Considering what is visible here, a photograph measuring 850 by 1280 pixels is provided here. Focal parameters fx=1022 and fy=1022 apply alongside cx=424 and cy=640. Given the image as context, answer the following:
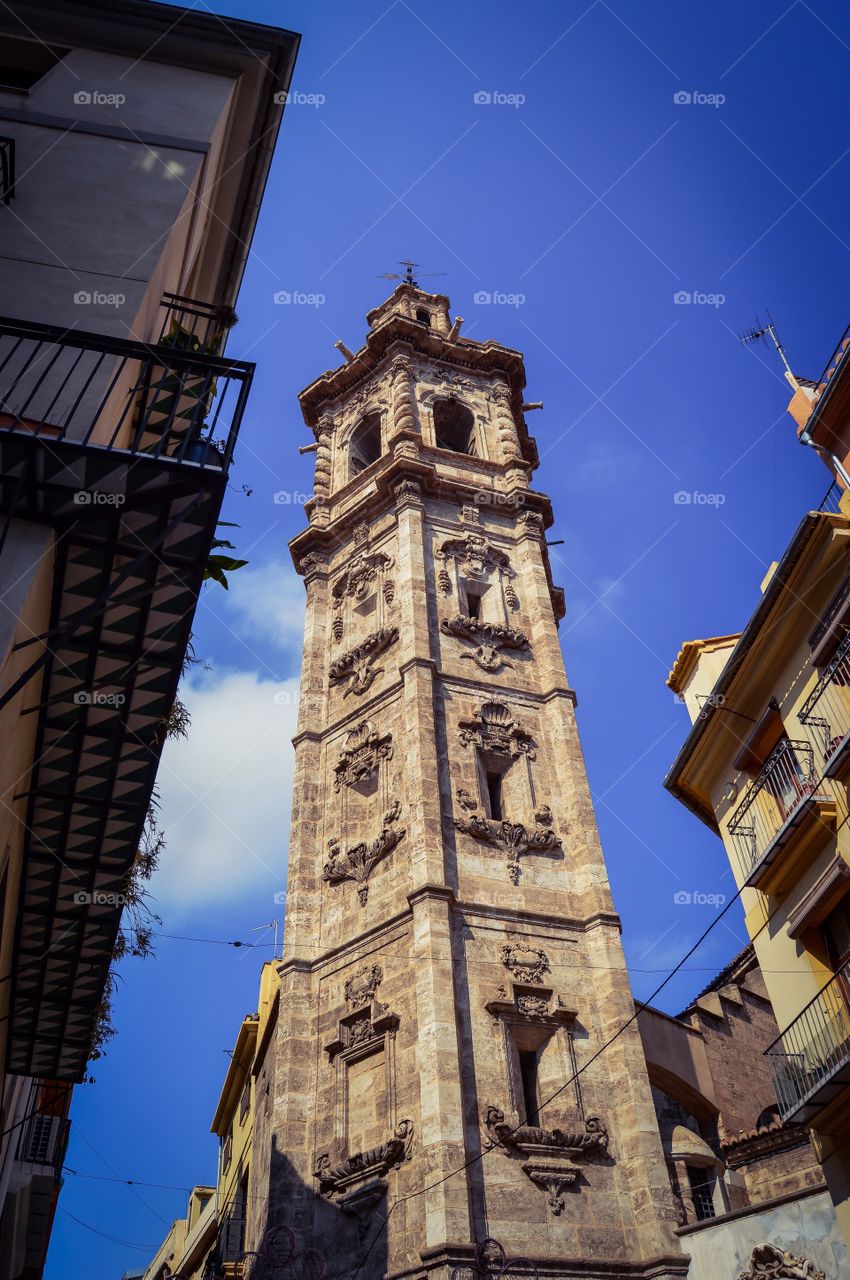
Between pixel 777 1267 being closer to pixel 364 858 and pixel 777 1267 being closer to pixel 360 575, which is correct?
pixel 364 858

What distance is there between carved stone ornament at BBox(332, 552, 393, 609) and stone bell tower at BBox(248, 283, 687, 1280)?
0.06 m

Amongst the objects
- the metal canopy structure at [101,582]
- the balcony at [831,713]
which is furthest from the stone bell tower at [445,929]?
the metal canopy structure at [101,582]

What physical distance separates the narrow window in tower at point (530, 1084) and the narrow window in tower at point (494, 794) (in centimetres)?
480

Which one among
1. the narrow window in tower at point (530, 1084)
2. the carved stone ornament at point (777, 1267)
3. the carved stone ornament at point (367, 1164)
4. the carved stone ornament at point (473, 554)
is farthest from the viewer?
the carved stone ornament at point (473, 554)

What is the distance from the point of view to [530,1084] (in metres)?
17.9

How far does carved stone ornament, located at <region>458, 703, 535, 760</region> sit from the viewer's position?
2241 centimetres

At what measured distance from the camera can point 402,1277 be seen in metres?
15.1

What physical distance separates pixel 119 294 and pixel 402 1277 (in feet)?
46.0

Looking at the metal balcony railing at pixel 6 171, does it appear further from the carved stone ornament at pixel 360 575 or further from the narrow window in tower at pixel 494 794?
the carved stone ornament at pixel 360 575

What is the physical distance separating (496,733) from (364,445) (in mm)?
14076

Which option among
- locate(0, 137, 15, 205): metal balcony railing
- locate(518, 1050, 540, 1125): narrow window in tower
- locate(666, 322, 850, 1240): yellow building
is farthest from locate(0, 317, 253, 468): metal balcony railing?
locate(518, 1050, 540, 1125): narrow window in tower

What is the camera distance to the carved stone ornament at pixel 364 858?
2055 centimetres

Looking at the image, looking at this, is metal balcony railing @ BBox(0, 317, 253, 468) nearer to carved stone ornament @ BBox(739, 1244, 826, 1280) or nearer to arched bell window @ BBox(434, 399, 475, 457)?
carved stone ornament @ BBox(739, 1244, 826, 1280)

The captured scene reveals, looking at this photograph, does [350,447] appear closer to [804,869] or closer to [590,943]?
[590,943]
